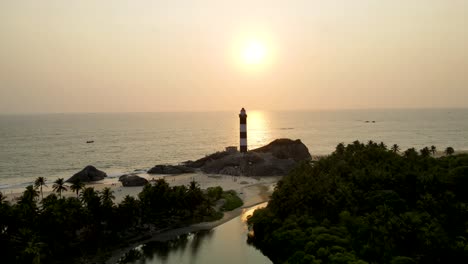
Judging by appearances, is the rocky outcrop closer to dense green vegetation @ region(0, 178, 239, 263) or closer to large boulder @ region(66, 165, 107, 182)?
large boulder @ region(66, 165, 107, 182)

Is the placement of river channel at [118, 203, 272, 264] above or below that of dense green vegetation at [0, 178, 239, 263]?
below

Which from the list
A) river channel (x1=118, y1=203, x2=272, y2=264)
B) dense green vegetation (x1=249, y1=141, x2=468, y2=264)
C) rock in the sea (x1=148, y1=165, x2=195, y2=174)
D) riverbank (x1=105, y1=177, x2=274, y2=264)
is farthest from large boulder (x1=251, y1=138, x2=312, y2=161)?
river channel (x1=118, y1=203, x2=272, y2=264)

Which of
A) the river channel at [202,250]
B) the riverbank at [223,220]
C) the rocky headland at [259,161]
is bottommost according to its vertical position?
the river channel at [202,250]

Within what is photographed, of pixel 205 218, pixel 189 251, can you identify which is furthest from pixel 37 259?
pixel 205 218

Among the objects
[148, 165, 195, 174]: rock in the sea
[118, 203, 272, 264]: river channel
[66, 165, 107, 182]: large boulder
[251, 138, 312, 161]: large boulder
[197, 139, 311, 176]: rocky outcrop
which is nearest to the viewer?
[118, 203, 272, 264]: river channel

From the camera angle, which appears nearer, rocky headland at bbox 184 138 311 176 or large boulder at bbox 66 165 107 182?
large boulder at bbox 66 165 107 182

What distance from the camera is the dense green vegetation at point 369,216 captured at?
174 feet

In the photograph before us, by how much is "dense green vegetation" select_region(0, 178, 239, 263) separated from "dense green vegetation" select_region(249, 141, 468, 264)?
16.6 meters

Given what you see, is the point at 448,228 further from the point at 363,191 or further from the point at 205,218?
the point at 205,218

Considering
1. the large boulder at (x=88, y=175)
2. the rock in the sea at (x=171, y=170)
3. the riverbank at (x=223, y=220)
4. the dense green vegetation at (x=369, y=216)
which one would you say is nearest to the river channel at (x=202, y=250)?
the riverbank at (x=223, y=220)

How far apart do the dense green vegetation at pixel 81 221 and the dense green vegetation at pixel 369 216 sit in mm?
16556

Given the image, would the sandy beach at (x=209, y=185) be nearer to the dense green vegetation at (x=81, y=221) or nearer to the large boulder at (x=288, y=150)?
the large boulder at (x=288, y=150)

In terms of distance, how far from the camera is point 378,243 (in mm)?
54906

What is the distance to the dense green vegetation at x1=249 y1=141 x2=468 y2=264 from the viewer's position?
174 ft
